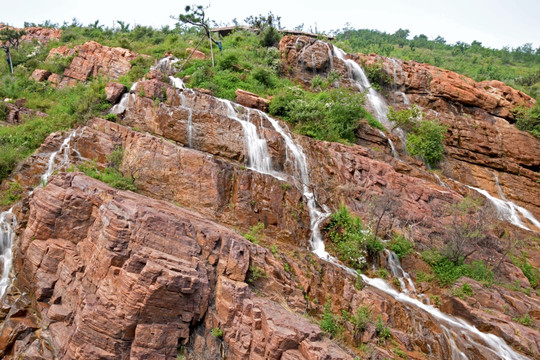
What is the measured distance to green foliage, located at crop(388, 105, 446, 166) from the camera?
2219 cm

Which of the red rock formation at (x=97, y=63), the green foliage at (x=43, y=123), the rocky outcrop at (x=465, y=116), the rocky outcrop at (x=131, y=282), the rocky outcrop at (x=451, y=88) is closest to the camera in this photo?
the rocky outcrop at (x=131, y=282)

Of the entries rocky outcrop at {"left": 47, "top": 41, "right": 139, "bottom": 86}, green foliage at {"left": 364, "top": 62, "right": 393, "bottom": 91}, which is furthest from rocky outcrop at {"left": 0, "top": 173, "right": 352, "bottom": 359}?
green foliage at {"left": 364, "top": 62, "right": 393, "bottom": 91}

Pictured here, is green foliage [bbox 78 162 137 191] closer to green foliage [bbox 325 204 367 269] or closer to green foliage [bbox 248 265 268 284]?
green foliage [bbox 248 265 268 284]

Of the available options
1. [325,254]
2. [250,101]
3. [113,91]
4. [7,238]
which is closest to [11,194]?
[7,238]

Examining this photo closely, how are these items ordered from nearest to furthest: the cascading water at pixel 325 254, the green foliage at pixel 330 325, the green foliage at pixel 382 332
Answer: the green foliage at pixel 330 325
the green foliage at pixel 382 332
the cascading water at pixel 325 254

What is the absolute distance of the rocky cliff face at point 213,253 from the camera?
8883mm

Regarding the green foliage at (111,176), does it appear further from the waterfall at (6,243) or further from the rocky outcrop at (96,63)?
the rocky outcrop at (96,63)

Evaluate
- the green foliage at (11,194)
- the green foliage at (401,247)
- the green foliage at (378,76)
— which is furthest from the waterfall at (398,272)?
the green foliage at (378,76)

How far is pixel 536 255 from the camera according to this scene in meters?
16.4

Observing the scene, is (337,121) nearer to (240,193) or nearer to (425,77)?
(240,193)

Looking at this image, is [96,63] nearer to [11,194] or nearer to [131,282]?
[11,194]

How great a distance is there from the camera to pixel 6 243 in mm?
11875

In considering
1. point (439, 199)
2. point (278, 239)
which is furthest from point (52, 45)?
point (439, 199)

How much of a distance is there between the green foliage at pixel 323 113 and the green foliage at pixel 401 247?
712 centimetres
